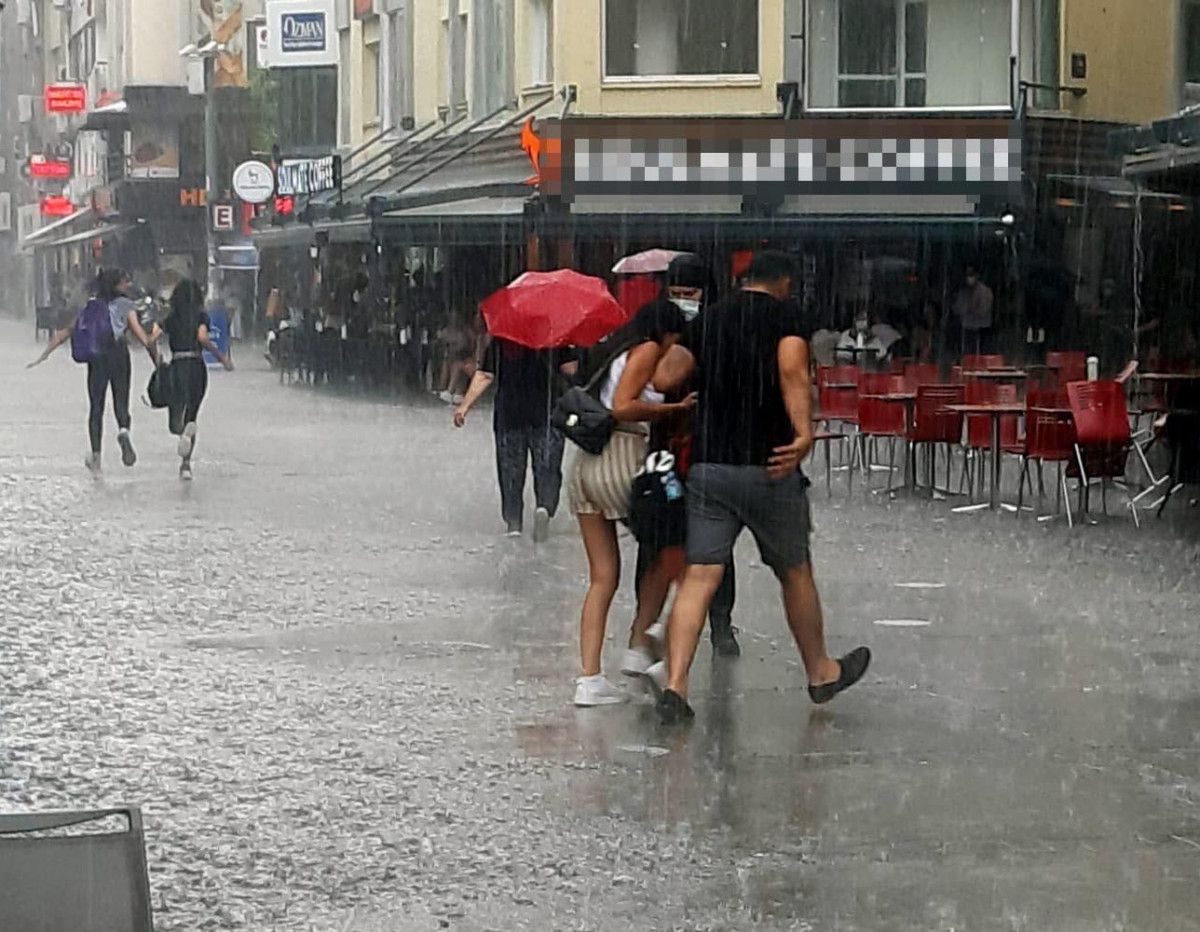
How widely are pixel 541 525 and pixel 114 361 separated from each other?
6424 millimetres

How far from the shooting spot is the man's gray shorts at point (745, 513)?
9.55 metres

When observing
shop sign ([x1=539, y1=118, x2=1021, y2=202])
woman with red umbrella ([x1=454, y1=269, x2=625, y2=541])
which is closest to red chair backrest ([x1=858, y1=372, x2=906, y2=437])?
woman with red umbrella ([x1=454, y1=269, x2=625, y2=541])

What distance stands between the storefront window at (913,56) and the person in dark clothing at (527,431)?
17.3m

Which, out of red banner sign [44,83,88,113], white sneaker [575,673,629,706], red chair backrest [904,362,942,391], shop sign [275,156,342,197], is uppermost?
red banner sign [44,83,88,113]

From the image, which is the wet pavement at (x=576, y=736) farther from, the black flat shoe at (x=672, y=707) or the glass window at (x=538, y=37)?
the glass window at (x=538, y=37)

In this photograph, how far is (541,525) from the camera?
54.9 ft

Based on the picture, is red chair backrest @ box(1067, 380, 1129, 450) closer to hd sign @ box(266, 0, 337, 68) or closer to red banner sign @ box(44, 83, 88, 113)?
hd sign @ box(266, 0, 337, 68)

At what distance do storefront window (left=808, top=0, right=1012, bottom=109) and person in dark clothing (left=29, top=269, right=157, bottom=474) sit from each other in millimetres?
13873

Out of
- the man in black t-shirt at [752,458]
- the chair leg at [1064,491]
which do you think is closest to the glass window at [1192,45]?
the chair leg at [1064,491]

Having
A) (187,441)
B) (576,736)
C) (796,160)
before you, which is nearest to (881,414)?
(187,441)

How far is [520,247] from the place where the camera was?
35.2 metres

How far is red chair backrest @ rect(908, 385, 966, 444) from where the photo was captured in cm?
1911

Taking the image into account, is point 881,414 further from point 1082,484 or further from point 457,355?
point 457,355

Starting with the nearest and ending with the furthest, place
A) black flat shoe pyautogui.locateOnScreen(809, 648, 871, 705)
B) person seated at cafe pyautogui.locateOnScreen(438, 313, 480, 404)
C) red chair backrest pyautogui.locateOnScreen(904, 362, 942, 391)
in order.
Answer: black flat shoe pyautogui.locateOnScreen(809, 648, 871, 705) → red chair backrest pyautogui.locateOnScreen(904, 362, 942, 391) → person seated at cafe pyautogui.locateOnScreen(438, 313, 480, 404)
